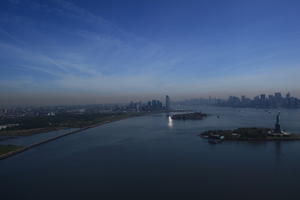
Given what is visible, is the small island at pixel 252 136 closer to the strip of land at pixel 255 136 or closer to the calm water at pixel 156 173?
the strip of land at pixel 255 136

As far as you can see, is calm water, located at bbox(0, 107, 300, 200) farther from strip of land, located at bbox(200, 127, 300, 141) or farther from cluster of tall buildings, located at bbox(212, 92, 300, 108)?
cluster of tall buildings, located at bbox(212, 92, 300, 108)

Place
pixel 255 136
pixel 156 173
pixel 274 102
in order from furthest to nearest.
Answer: pixel 274 102 → pixel 255 136 → pixel 156 173

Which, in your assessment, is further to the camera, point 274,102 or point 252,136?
point 274,102

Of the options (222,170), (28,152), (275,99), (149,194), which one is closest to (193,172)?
(222,170)

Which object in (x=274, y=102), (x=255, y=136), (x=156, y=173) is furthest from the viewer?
(x=274, y=102)

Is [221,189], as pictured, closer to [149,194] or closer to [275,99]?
[149,194]

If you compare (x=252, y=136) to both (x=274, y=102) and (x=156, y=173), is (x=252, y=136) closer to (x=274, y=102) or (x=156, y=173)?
(x=156, y=173)

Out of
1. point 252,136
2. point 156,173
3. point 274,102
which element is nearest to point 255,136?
point 252,136

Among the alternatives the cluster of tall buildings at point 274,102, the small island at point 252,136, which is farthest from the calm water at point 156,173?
the cluster of tall buildings at point 274,102
